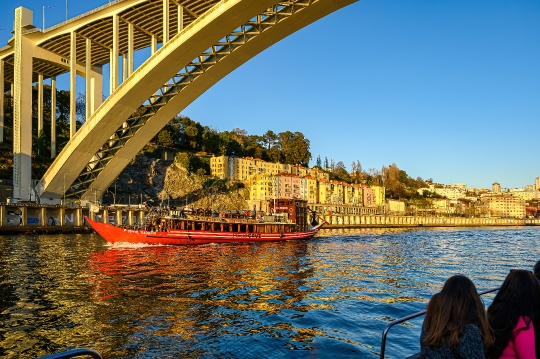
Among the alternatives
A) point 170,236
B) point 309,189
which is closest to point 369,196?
point 309,189

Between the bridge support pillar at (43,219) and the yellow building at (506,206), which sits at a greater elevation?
the bridge support pillar at (43,219)

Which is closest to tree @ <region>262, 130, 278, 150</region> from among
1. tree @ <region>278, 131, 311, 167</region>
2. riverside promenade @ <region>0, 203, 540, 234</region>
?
tree @ <region>278, 131, 311, 167</region>

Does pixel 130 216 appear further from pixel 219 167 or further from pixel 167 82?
pixel 219 167

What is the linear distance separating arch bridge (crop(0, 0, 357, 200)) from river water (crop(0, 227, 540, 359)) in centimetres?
1529

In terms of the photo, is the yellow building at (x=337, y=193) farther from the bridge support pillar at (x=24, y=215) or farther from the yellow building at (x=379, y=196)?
the bridge support pillar at (x=24, y=215)

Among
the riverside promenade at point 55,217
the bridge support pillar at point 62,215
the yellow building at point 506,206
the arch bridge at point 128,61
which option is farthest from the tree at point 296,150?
the bridge support pillar at point 62,215

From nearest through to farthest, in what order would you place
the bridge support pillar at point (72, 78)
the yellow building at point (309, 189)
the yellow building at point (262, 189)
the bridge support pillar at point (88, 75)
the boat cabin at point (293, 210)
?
1. the bridge support pillar at point (72, 78)
2. the bridge support pillar at point (88, 75)
3. the boat cabin at point (293, 210)
4. the yellow building at point (262, 189)
5. the yellow building at point (309, 189)

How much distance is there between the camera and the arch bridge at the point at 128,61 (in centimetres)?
2880

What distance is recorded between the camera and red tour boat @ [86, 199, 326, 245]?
30859 millimetres

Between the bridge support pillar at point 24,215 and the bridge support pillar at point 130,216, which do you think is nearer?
the bridge support pillar at point 24,215

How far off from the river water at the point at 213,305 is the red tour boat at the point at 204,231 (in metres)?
9.34

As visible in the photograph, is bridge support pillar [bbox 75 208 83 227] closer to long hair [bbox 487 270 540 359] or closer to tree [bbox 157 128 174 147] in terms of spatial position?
tree [bbox 157 128 174 147]

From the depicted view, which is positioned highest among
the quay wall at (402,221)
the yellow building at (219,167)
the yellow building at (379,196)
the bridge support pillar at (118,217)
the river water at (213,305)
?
the yellow building at (219,167)

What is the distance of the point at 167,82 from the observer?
3556 centimetres
